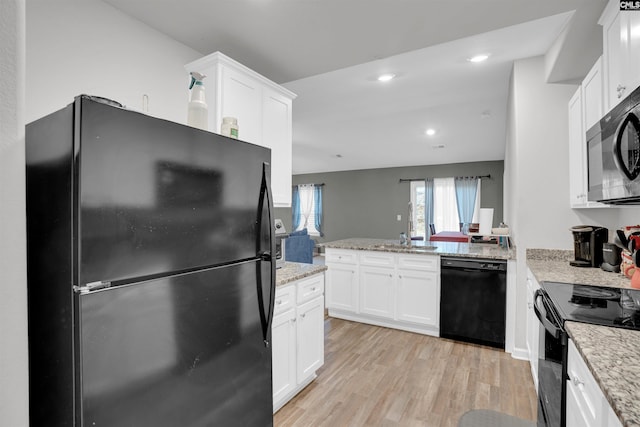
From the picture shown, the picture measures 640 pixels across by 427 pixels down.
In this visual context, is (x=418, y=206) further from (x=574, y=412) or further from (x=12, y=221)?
(x=12, y=221)

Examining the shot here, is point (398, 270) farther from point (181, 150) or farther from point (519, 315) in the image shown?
point (181, 150)

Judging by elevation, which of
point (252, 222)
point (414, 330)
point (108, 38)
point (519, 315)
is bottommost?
point (414, 330)

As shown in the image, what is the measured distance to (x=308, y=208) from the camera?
10.1 meters

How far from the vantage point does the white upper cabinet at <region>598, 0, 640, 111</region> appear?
1394 mm

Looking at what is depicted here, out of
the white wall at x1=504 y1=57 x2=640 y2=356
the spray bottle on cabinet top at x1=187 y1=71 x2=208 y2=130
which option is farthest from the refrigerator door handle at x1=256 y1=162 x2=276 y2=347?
the white wall at x1=504 y1=57 x2=640 y2=356

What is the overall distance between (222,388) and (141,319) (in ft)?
1.70

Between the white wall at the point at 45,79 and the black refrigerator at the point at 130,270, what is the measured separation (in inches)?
7.6

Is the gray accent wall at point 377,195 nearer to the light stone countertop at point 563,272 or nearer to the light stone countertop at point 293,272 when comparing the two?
the light stone countertop at point 563,272

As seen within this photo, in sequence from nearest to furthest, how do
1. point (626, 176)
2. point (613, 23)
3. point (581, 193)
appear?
1. point (626, 176)
2. point (613, 23)
3. point (581, 193)

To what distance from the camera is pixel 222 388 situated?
1323 millimetres

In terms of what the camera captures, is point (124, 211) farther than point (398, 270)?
No

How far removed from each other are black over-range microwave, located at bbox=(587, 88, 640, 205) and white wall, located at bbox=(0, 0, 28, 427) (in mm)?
1927

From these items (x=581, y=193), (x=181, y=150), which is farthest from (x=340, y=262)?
(x=181, y=150)

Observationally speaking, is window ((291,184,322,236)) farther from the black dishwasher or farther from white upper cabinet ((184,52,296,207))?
white upper cabinet ((184,52,296,207))
